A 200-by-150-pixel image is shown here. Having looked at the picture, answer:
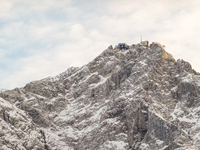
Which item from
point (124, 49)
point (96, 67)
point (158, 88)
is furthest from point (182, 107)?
point (124, 49)

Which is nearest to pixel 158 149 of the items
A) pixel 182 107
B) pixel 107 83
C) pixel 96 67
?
pixel 182 107

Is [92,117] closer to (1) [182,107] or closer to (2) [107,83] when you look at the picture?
(2) [107,83]

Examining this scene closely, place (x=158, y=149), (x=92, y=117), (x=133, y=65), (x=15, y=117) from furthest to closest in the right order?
(x=133, y=65) < (x=92, y=117) < (x=15, y=117) < (x=158, y=149)

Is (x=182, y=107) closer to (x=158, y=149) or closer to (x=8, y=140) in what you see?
(x=158, y=149)

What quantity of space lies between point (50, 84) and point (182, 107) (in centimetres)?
6799

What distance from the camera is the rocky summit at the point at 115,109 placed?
125 m

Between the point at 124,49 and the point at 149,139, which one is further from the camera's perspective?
the point at 124,49

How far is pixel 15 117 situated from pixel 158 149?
57417 millimetres

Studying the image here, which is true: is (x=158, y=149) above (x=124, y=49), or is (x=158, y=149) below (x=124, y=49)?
below

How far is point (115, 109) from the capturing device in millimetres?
139375

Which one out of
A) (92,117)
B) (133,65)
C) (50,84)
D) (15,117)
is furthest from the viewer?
(50,84)

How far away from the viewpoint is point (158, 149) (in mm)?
115562

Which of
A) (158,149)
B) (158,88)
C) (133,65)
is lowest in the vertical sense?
(158,149)

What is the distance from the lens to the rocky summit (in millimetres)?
125312
